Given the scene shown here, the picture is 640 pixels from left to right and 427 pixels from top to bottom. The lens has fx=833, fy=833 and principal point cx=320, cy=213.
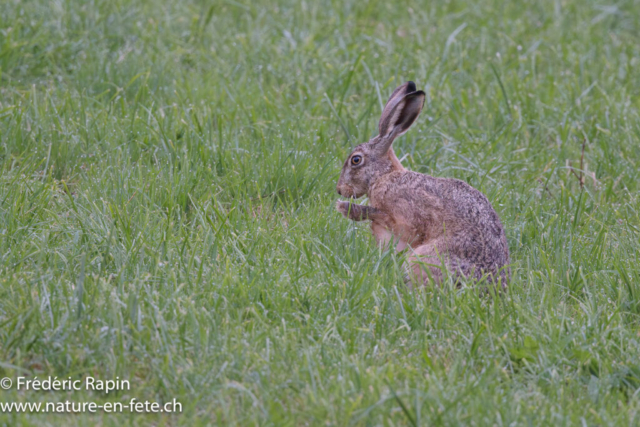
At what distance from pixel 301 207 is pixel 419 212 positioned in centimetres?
94

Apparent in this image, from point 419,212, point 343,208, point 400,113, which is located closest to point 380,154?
point 400,113

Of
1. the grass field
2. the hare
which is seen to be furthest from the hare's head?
the grass field

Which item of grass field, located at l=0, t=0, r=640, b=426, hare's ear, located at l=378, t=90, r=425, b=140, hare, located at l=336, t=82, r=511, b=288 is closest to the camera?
grass field, located at l=0, t=0, r=640, b=426

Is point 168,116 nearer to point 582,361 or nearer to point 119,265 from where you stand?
point 119,265

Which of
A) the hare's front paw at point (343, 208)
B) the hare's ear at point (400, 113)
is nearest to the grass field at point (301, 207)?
the hare's front paw at point (343, 208)

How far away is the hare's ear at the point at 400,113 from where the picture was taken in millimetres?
5375

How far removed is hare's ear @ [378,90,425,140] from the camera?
5375 millimetres

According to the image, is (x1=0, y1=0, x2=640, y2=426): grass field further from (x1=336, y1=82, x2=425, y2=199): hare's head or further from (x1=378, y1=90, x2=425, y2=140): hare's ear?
(x1=378, y1=90, x2=425, y2=140): hare's ear

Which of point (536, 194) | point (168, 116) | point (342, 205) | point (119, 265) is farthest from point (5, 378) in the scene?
point (536, 194)

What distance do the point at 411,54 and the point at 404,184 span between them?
323 centimetres

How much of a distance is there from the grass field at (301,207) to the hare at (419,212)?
201mm

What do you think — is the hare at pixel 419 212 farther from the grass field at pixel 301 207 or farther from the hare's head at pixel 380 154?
the grass field at pixel 301 207

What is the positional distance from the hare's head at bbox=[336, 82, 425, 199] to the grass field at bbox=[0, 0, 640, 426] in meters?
0.21

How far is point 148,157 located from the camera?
6.02 m
